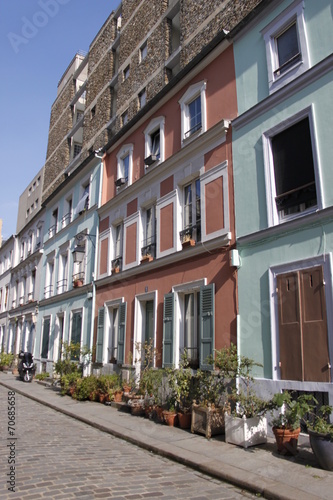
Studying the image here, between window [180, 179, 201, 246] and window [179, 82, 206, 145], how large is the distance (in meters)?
1.47

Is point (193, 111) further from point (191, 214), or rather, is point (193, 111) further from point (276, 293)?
point (276, 293)

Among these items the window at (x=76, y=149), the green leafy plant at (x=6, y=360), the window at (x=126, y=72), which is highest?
the window at (x=126, y=72)

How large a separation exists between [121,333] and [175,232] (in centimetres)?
419

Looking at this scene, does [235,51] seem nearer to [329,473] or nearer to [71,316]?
[329,473]

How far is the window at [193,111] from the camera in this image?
11531 mm

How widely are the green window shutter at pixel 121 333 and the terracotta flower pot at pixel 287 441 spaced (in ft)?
24.4

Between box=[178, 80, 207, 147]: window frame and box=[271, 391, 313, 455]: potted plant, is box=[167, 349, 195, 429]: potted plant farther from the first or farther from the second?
box=[178, 80, 207, 147]: window frame

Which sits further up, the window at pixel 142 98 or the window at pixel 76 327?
the window at pixel 142 98

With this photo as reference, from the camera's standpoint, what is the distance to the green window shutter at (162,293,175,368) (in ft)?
35.9

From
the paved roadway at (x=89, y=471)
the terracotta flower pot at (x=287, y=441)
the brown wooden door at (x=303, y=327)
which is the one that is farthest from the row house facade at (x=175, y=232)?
the paved roadway at (x=89, y=471)

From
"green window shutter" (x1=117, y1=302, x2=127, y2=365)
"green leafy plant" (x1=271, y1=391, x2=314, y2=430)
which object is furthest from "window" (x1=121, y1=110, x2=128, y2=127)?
"green leafy plant" (x1=271, y1=391, x2=314, y2=430)

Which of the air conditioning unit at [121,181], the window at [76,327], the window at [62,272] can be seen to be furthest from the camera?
the window at [62,272]

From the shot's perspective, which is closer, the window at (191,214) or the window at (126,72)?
the window at (191,214)

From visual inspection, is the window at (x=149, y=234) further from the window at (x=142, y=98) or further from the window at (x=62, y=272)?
the window at (x=62, y=272)
